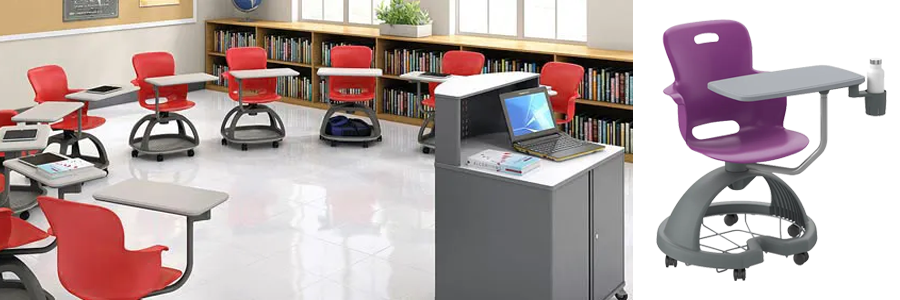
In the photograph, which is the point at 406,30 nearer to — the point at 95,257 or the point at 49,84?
the point at 49,84

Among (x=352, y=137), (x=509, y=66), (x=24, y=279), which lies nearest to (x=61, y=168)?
(x=24, y=279)

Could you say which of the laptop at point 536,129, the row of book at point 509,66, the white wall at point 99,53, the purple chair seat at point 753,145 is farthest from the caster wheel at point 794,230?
the white wall at point 99,53

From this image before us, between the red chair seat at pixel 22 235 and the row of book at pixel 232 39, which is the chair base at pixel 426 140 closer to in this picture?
the row of book at pixel 232 39

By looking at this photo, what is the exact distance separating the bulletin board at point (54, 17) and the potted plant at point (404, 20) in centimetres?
307

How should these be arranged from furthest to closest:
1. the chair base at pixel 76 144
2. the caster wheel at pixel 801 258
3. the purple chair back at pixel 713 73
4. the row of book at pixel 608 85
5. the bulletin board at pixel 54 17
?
the bulletin board at pixel 54 17 → the row of book at pixel 608 85 → the chair base at pixel 76 144 → the purple chair back at pixel 713 73 → the caster wheel at pixel 801 258

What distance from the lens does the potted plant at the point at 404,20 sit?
35.0 ft

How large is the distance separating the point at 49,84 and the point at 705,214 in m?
5.86

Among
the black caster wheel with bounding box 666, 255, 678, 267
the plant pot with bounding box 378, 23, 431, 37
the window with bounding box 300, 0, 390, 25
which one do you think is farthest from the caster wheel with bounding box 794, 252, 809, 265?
the window with bounding box 300, 0, 390, 25

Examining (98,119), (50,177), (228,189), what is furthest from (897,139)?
(98,119)

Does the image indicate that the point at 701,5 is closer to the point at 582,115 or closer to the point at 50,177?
the point at 50,177

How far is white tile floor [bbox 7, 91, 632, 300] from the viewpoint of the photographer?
5.85m

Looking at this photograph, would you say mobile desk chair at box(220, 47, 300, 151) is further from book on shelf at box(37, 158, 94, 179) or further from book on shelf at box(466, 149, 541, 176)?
book on shelf at box(466, 149, 541, 176)

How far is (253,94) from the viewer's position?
10.1 metres

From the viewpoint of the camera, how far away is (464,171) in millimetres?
4902
